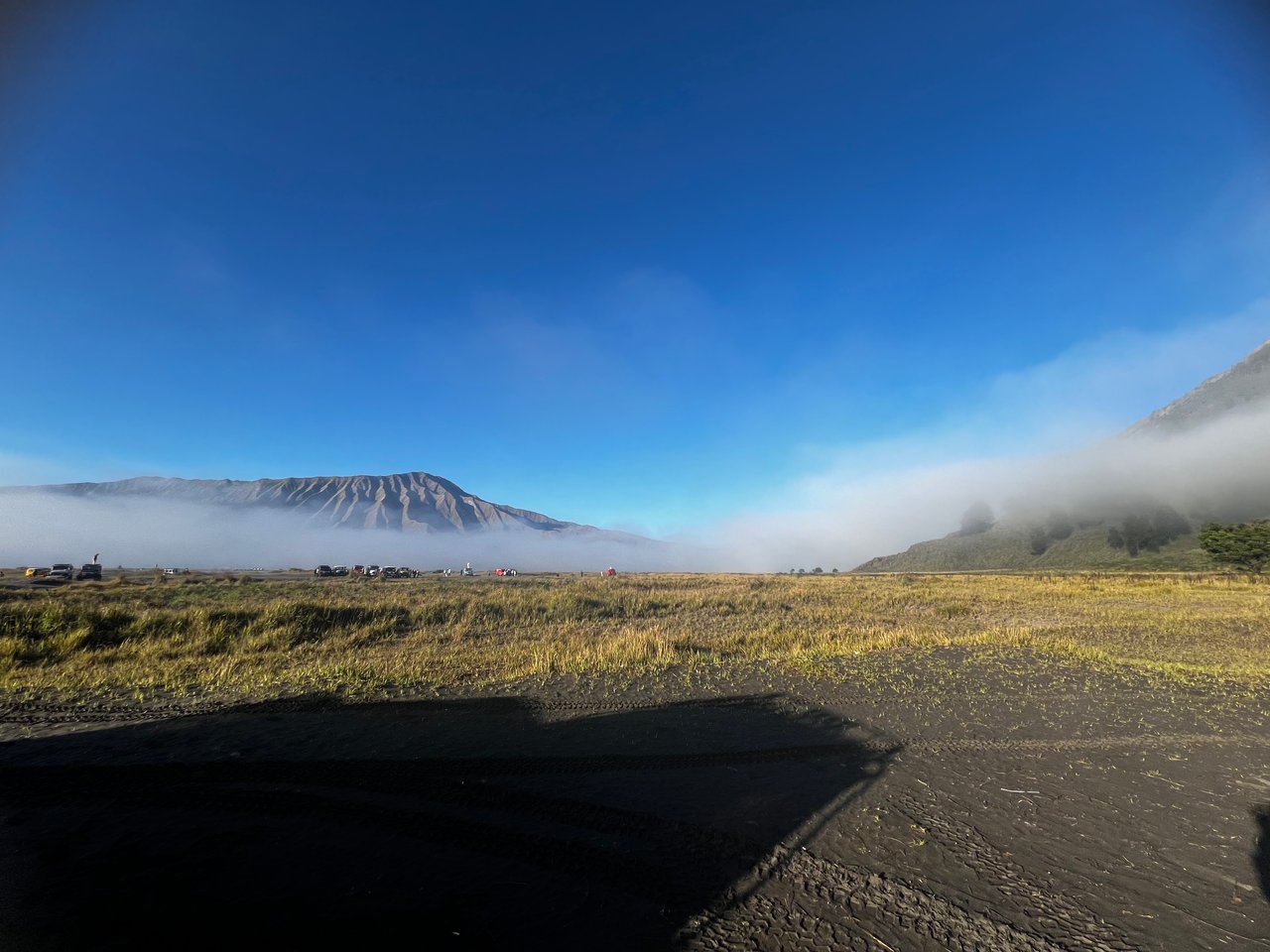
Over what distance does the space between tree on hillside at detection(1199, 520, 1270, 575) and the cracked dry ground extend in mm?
68536

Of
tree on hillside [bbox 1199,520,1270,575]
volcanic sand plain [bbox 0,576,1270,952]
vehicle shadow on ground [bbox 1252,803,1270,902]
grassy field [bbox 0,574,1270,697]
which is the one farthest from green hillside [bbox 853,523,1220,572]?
vehicle shadow on ground [bbox 1252,803,1270,902]

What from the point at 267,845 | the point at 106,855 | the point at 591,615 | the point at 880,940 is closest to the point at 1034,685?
the point at 880,940

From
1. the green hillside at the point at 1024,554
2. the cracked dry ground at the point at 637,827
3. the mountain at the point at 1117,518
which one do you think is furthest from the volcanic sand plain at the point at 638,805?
the mountain at the point at 1117,518

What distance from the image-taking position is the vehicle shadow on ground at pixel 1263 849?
4.35m

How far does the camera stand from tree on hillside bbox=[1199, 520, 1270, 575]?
55.3 m

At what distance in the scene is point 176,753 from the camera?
7.02 meters

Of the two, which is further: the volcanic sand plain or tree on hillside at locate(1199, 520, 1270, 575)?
tree on hillside at locate(1199, 520, 1270, 575)

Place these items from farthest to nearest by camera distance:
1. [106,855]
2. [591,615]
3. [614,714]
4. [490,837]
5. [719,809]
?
1. [591,615]
2. [614,714]
3. [719,809]
4. [490,837]
5. [106,855]

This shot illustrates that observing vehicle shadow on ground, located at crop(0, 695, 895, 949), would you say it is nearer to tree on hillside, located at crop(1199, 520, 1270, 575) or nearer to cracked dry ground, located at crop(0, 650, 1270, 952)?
cracked dry ground, located at crop(0, 650, 1270, 952)

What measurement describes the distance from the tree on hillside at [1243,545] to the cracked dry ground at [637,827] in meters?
68.5

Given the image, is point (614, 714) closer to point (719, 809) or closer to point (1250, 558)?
point (719, 809)

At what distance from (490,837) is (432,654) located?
9.37m

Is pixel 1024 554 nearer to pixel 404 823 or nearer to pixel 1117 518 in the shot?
pixel 1117 518

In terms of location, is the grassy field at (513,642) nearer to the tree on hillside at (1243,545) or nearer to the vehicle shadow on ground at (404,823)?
the vehicle shadow on ground at (404,823)
